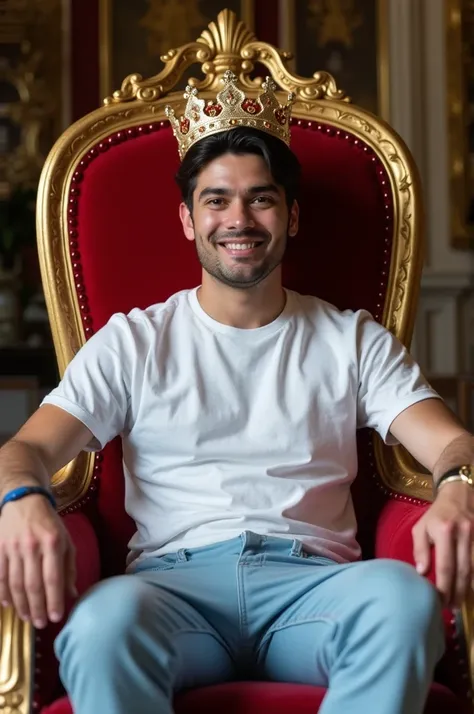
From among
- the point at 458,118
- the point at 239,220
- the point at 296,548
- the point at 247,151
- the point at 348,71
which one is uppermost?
the point at 348,71

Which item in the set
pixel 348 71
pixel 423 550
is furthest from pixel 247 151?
pixel 348 71

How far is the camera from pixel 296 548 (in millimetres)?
1572

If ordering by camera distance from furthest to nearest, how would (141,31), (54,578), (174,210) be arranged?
(141,31)
(174,210)
(54,578)

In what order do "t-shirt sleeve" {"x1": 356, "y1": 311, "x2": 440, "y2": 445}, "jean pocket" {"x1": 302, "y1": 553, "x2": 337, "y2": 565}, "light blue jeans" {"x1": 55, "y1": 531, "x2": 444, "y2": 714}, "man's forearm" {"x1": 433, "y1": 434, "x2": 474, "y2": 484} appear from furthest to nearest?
"t-shirt sleeve" {"x1": 356, "y1": 311, "x2": 440, "y2": 445} → "jean pocket" {"x1": 302, "y1": 553, "x2": 337, "y2": 565} → "man's forearm" {"x1": 433, "y1": 434, "x2": 474, "y2": 484} → "light blue jeans" {"x1": 55, "y1": 531, "x2": 444, "y2": 714}

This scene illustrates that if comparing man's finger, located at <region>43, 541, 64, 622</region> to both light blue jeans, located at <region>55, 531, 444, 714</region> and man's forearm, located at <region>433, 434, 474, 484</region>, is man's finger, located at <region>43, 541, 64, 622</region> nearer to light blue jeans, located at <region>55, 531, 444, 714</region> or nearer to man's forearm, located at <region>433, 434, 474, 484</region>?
light blue jeans, located at <region>55, 531, 444, 714</region>

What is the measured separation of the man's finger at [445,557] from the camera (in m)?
1.29

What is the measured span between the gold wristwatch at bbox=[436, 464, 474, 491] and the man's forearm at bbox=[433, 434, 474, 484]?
11 mm

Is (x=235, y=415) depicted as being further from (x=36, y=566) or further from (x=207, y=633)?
(x=36, y=566)

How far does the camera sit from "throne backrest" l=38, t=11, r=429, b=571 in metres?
1.97

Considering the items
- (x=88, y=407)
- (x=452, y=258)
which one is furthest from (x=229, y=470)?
(x=452, y=258)

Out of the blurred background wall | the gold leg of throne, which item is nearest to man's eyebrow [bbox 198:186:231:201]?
the gold leg of throne

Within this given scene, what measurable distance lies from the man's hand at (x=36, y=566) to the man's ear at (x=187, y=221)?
0.72 metres

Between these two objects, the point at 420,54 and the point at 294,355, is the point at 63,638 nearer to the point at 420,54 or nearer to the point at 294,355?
the point at 294,355

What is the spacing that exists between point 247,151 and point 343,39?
2878mm
